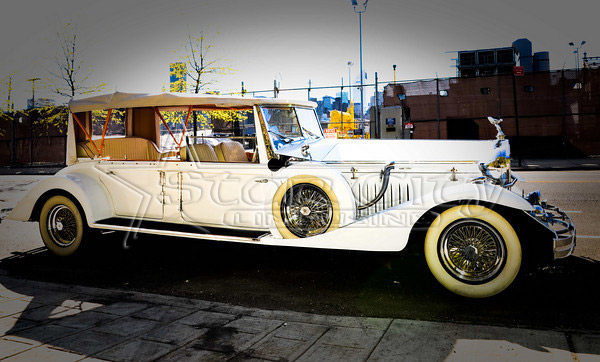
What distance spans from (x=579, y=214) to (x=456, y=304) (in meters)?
5.31

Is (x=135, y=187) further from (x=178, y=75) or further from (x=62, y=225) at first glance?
(x=178, y=75)

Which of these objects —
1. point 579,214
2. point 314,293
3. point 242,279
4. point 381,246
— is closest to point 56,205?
point 242,279

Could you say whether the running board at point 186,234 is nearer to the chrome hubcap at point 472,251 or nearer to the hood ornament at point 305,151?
the hood ornament at point 305,151

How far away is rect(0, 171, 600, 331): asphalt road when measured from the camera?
3.56m

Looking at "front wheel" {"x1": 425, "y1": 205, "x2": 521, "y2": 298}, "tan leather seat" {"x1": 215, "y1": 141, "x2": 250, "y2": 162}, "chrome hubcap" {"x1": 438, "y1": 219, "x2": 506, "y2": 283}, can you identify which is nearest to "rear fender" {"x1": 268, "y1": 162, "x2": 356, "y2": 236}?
"front wheel" {"x1": 425, "y1": 205, "x2": 521, "y2": 298}

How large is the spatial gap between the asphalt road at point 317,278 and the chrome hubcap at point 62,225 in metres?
0.27

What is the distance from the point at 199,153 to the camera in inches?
204

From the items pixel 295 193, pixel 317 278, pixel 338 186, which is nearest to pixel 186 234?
pixel 295 193

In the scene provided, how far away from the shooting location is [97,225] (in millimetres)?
5230

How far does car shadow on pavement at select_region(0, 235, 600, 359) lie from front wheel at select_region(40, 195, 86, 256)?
17cm

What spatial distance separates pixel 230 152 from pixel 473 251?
297 centimetres

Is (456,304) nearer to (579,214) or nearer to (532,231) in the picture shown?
(532,231)

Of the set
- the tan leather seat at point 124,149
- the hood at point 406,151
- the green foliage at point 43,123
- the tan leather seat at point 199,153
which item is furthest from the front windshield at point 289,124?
the green foliage at point 43,123

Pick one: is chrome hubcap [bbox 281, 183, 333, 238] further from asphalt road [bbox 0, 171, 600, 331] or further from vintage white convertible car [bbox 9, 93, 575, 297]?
asphalt road [bbox 0, 171, 600, 331]
